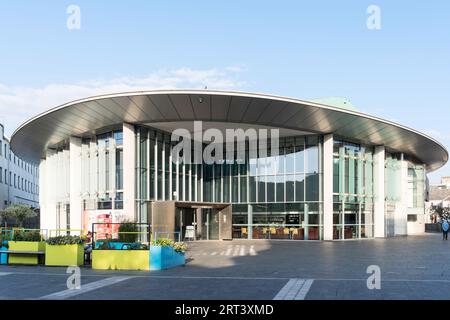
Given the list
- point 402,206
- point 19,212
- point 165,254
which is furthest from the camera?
point 19,212

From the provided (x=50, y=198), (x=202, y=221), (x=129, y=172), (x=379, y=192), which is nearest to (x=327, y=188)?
(x=379, y=192)

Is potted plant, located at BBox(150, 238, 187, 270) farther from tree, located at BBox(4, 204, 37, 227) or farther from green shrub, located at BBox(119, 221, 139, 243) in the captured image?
tree, located at BBox(4, 204, 37, 227)

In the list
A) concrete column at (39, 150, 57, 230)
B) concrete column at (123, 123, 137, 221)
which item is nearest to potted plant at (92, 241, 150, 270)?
concrete column at (123, 123, 137, 221)

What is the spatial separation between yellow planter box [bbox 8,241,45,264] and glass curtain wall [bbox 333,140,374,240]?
2065 cm

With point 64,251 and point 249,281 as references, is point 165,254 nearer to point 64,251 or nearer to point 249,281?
point 64,251

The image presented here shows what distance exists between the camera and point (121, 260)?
51.1ft

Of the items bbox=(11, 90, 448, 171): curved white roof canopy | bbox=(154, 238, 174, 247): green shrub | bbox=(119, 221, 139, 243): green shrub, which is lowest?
bbox=(119, 221, 139, 243): green shrub

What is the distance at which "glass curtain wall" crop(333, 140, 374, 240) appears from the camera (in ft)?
108

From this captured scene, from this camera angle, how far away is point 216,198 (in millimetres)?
35844

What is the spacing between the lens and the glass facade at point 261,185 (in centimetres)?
3169

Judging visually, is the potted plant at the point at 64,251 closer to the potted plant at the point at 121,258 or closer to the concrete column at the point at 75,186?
the potted plant at the point at 121,258

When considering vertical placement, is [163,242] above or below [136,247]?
above

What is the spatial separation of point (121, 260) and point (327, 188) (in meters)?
19.4
